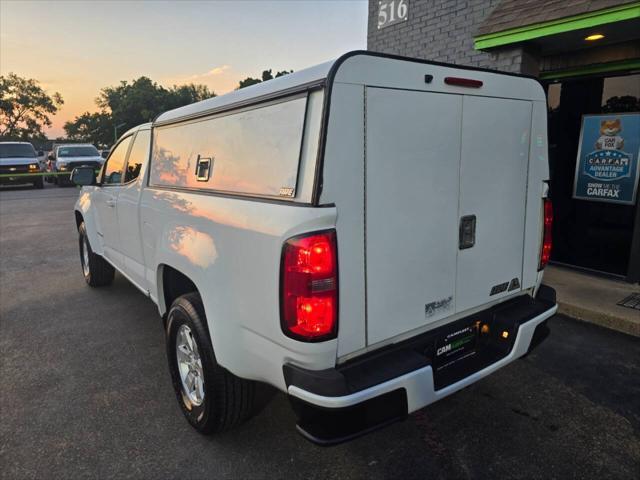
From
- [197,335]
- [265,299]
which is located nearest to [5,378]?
[197,335]

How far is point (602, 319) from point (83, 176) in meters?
5.43

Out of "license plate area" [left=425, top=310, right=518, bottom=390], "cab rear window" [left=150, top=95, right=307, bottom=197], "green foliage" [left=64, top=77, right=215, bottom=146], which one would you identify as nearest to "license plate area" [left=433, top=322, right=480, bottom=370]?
"license plate area" [left=425, top=310, right=518, bottom=390]

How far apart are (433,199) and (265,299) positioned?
994 mm

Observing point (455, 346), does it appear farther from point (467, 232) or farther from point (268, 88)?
point (268, 88)

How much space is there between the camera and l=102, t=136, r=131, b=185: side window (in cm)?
449

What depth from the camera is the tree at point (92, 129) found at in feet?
281

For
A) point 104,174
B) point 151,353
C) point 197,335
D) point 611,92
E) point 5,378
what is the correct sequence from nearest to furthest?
point 197,335 → point 5,378 → point 151,353 → point 104,174 → point 611,92

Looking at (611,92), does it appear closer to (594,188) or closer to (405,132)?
(594,188)

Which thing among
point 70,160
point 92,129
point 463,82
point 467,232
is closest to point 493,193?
point 467,232

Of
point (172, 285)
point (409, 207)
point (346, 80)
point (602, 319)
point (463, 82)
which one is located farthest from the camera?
point (602, 319)

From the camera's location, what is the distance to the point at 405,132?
2.25m

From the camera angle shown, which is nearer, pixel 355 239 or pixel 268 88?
pixel 355 239

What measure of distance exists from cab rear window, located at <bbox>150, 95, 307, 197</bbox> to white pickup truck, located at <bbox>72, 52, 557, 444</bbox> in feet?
0.04

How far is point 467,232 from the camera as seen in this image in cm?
259
